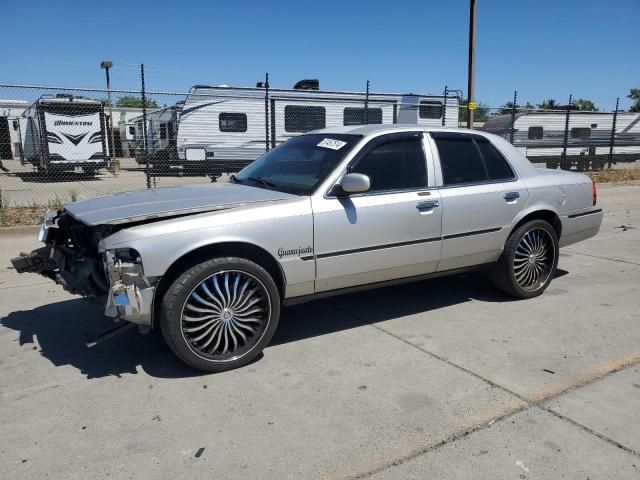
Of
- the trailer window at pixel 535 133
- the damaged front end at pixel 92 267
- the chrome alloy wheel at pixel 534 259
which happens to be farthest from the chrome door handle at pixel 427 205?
the trailer window at pixel 535 133

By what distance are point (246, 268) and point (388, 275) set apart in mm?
1281

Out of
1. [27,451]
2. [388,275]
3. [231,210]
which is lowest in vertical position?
[27,451]

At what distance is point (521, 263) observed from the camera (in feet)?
16.7

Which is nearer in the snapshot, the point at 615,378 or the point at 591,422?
the point at 591,422

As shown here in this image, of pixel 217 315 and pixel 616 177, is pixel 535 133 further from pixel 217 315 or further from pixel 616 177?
pixel 217 315

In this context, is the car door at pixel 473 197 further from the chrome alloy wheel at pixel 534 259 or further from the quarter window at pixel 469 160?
the chrome alloy wheel at pixel 534 259

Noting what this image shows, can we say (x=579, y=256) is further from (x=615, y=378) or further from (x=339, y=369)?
(x=339, y=369)

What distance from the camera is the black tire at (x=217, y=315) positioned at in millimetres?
3436

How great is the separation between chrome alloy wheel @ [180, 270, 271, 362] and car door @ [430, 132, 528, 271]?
5.69ft

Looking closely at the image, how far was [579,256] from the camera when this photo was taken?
709 centimetres

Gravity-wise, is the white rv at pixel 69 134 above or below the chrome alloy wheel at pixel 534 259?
above

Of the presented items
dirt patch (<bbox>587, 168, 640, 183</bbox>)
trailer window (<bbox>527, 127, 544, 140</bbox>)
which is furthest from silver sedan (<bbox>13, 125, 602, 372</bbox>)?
trailer window (<bbox>527, 127, 544, 140</bbox>)

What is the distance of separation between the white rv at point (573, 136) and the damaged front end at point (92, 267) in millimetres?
Answer: 17626

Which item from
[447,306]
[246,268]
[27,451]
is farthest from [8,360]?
[447,306]
